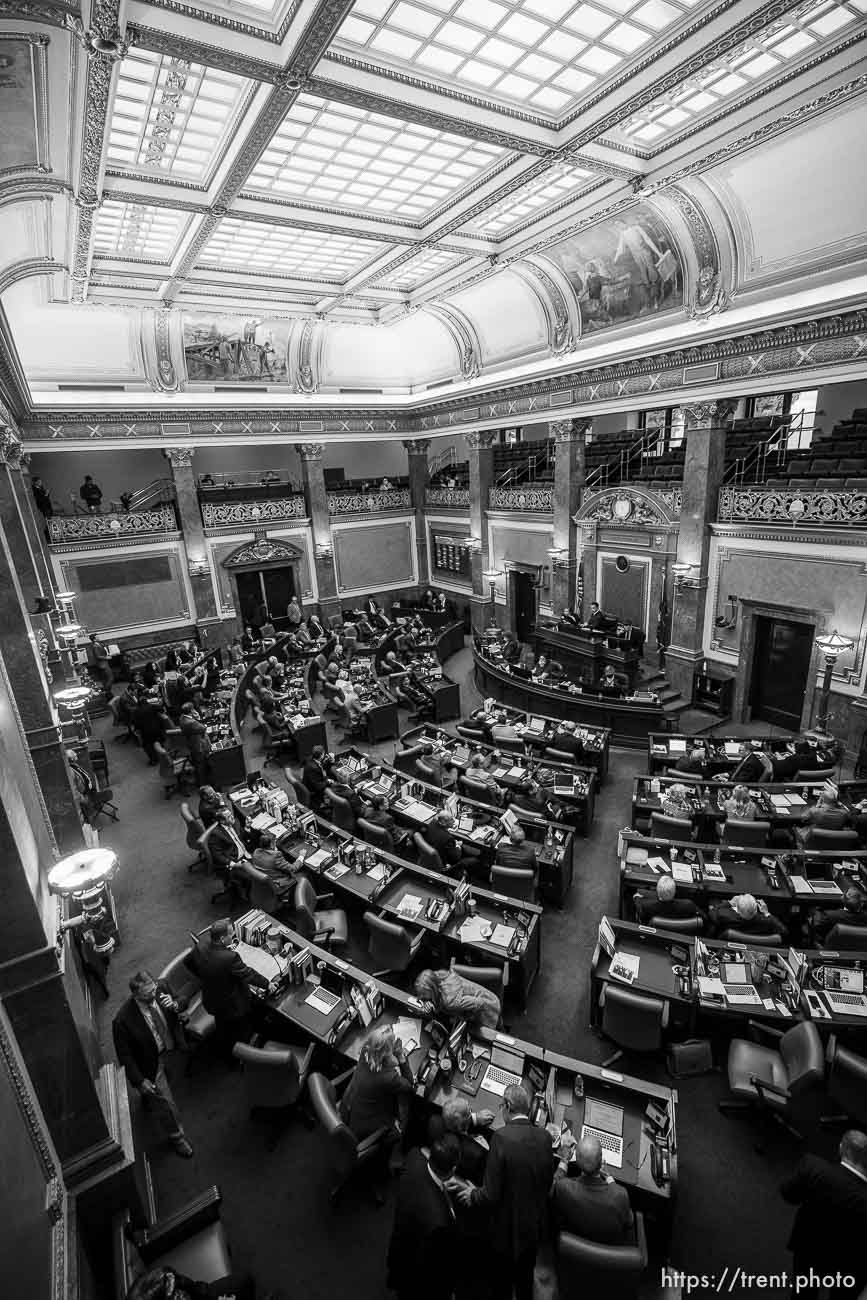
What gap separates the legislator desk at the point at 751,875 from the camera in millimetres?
6793

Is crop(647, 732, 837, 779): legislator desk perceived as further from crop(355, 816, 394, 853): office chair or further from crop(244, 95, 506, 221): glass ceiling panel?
crop(244, 95, 506, 221): glass ceiling panel

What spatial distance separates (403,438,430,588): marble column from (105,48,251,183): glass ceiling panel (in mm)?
14177

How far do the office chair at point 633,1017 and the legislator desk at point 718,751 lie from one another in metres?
5.16

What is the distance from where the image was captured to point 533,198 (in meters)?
9.93

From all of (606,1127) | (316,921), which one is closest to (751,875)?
(606,1127)

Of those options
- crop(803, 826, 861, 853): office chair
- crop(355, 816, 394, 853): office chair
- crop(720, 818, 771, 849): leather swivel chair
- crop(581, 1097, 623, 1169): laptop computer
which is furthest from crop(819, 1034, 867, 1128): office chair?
crop(355, 816, 394, 853): office chair

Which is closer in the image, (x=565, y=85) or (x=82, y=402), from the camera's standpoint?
(x=565, y=85)

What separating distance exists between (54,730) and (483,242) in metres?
11.4

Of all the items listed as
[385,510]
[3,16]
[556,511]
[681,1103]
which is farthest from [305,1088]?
[385,510]

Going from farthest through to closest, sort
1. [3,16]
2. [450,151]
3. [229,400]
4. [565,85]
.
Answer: [229,400] < [450,151] < [565,85] < [3,16]

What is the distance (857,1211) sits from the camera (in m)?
3.43

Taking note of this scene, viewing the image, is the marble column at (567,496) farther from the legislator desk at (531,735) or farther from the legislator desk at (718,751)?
the legislator desk at (718,751)

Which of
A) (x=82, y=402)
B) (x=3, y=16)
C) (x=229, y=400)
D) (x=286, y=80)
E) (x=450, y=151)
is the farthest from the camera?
(x=229, y=400)

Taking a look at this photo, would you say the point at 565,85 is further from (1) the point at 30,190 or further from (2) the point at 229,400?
(2) the point at 229,400
